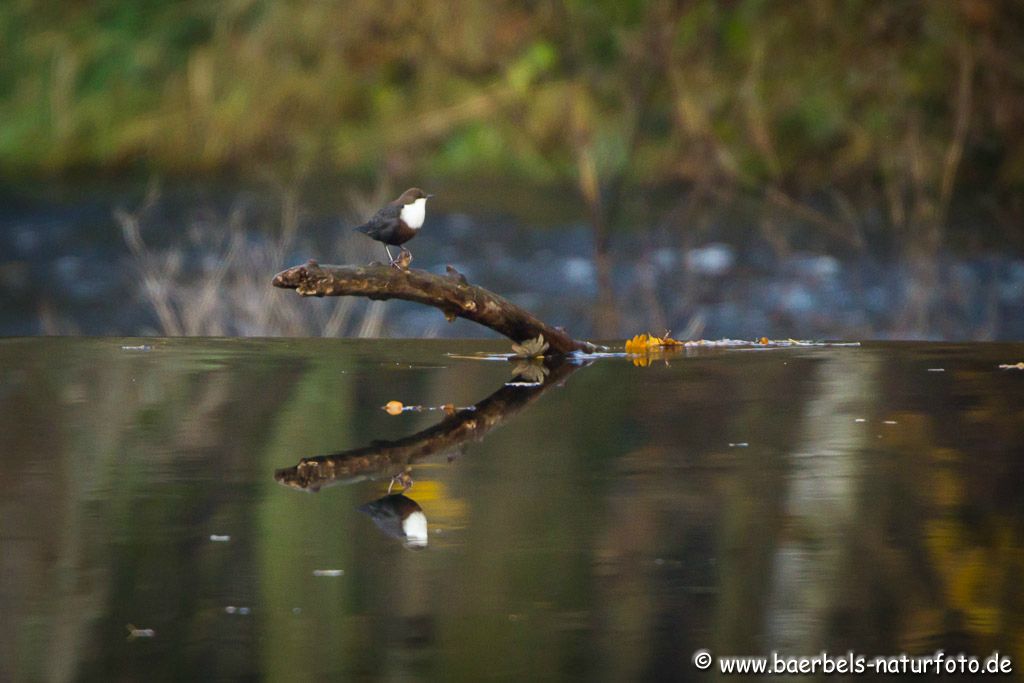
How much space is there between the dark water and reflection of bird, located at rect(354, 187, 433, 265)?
52 centimetres

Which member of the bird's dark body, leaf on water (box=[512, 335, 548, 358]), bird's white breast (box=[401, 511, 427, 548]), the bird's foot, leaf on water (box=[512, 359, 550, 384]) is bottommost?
bird's white breast (box=[401, 511, 427, 548])

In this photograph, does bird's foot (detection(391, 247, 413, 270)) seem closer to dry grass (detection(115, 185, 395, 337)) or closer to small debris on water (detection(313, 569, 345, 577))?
small debris on water (detection(313, 569, 345, 577))

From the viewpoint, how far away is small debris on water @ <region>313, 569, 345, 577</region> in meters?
3.30

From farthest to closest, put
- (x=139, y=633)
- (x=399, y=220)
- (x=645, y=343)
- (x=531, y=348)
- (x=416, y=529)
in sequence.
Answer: (x=645, y=343), (x=531, y=348), (x=399, y=220), (x=416, y=529), (x=139, y=633)

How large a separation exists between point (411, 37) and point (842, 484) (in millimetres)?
10133

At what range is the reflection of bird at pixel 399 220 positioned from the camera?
562 cm

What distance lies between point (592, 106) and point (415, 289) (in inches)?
385

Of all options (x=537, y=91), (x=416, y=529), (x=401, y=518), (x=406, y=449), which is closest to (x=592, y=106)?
(x=537, y=91)

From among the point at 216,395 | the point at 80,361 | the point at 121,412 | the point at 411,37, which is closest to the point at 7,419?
the point at 121,412

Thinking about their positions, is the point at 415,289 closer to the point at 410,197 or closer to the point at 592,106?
the point at 410,197

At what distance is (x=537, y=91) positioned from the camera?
1552 centimetres

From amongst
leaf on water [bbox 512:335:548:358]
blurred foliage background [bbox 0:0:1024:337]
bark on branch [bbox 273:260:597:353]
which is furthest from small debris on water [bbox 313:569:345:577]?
blurred foliage background [bbox 0:0:1024:337]

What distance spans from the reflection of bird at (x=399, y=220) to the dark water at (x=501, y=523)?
1.72 feet

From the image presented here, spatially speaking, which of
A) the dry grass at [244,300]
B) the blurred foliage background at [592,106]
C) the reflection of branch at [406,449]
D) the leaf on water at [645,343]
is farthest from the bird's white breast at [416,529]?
the blurred foliage background at [592,106]
